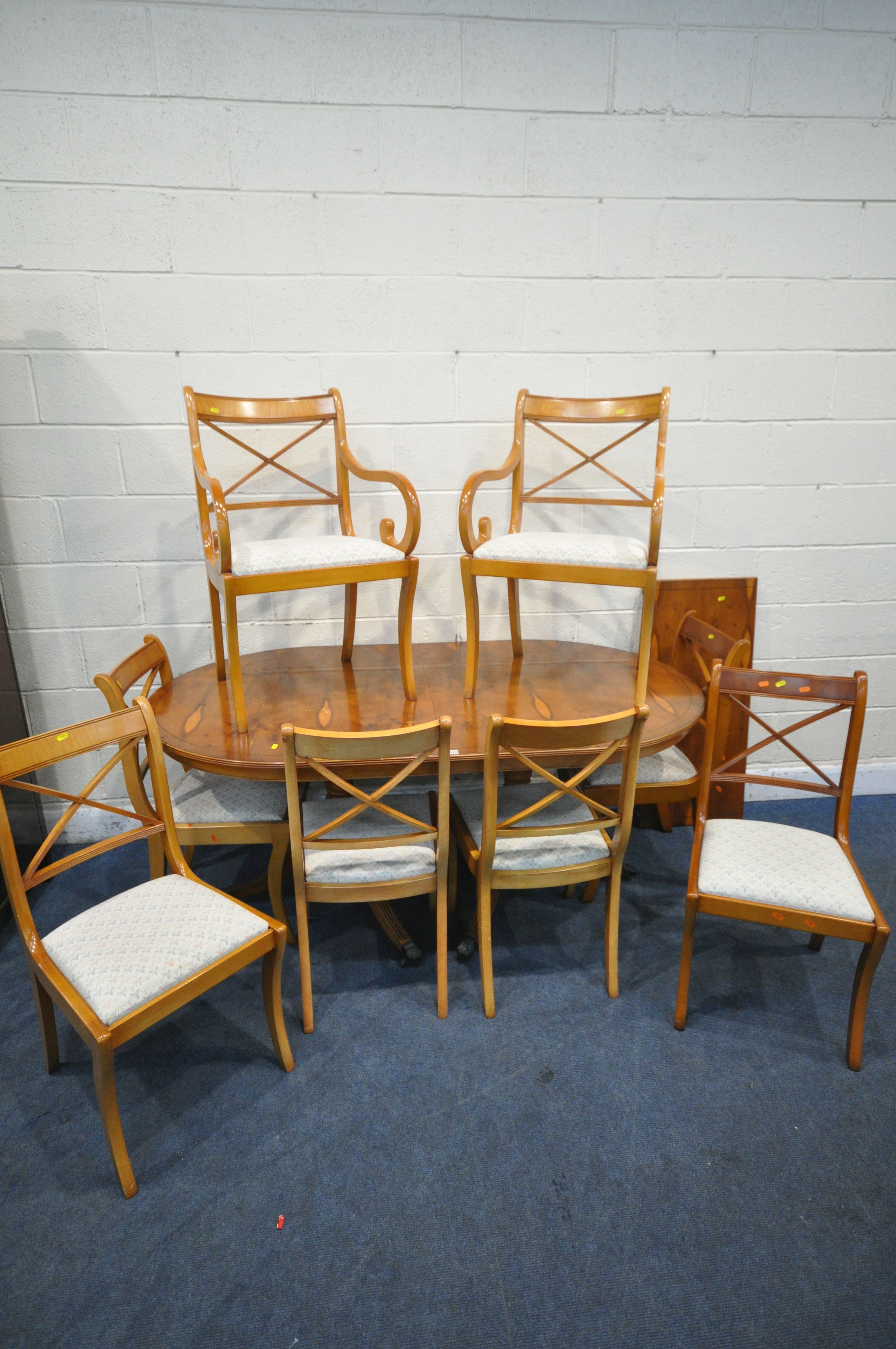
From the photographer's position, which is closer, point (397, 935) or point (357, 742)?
point (357, 742)

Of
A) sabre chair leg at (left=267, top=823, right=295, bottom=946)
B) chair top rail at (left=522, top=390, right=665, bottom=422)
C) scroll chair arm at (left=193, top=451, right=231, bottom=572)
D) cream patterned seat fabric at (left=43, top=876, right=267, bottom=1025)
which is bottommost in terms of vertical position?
sabre chair leg at (left=267, top=823, right=295, bottom=946)

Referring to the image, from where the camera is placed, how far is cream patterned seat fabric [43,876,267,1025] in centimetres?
153

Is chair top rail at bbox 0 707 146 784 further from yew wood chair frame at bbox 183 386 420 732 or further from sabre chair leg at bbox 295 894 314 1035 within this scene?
sabre chair leg at bbox 295 894 314 1035

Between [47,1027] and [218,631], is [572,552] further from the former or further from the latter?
[47,1027]

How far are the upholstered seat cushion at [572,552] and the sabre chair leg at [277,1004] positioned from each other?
1.16 metres

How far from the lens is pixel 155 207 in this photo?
91.6 inches

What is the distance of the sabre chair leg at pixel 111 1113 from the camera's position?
1.46m

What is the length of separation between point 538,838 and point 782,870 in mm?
593

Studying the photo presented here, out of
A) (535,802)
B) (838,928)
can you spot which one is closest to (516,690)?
(535,802)

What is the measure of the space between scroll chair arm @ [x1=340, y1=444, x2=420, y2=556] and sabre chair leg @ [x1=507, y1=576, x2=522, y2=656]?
43 cm

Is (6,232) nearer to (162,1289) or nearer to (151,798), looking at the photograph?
(151,798)

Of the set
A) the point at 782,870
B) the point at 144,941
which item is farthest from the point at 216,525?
the point at 782,870

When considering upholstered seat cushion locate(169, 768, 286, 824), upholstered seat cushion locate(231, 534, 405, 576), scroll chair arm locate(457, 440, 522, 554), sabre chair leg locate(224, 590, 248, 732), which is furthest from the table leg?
scroll chair arm locate(457, 440, 522, 554)

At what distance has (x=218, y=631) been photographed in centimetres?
248
